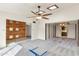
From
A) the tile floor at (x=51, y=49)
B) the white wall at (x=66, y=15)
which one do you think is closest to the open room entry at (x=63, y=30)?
the white wall at (x=66, y=15)

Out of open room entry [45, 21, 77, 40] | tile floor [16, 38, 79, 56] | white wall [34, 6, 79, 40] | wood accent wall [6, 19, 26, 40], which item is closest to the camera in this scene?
tile floor [16, 38, 79, 56]

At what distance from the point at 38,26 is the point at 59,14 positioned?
218cm

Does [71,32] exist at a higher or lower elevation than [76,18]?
lower

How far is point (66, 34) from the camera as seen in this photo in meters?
10.5

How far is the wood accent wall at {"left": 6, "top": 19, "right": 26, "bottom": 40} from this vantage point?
22.0ft

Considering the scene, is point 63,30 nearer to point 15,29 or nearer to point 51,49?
point 15,29

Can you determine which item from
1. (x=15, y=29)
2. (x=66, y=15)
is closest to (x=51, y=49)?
(x=66, y=15)

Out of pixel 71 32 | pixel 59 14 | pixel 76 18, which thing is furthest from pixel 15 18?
pixel 71 32

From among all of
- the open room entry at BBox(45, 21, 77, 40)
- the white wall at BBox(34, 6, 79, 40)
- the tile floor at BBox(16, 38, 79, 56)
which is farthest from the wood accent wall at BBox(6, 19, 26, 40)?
the open room entry at BBox(45, 21, 77, 40)

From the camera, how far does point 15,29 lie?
24.4ft

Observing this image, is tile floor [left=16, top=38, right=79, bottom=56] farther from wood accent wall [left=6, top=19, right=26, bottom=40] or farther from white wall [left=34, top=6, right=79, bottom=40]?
wood accent wall [left=6, top=19, right=26, bottom=40]

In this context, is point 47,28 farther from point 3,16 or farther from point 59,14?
point 3,16

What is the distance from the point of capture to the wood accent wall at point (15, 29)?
671 cm

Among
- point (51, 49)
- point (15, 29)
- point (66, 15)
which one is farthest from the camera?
point (15, 29)
